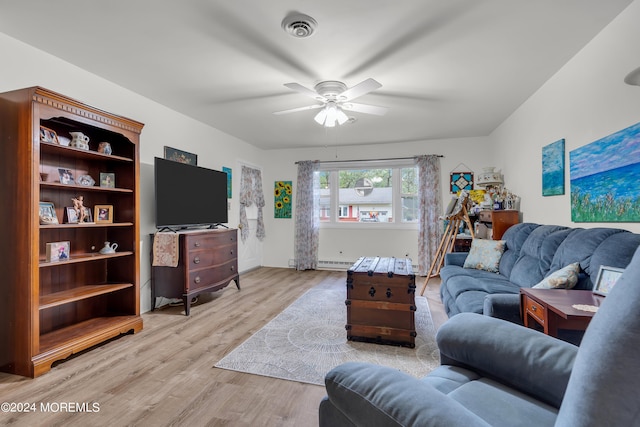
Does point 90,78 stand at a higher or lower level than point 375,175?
higher

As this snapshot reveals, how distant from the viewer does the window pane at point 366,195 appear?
5.71 m

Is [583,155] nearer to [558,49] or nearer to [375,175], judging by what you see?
[558,49]

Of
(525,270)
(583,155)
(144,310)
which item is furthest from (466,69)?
(144,310)

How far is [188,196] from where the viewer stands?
12.3 ft

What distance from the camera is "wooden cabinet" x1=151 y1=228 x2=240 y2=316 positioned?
3.36 metres

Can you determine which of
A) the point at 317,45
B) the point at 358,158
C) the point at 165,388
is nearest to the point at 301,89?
the point at 317,45

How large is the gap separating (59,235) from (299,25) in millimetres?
2627

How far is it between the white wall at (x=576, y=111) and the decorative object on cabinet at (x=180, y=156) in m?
4.23

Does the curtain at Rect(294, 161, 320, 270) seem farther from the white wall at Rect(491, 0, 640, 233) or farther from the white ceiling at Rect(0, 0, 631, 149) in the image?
the white wall at Rect(491, 0, 640, 233)

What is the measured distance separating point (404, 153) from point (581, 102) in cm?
313

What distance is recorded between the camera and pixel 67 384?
6.55ft

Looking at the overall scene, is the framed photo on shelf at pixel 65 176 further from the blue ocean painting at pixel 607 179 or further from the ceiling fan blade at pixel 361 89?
the blue ocean painting at pixel 607 179

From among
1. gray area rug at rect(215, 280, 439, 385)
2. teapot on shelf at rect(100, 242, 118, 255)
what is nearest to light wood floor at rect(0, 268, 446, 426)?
gray area rug at rect(215, 280, 439, 385)

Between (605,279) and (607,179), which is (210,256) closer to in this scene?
(605,279)
